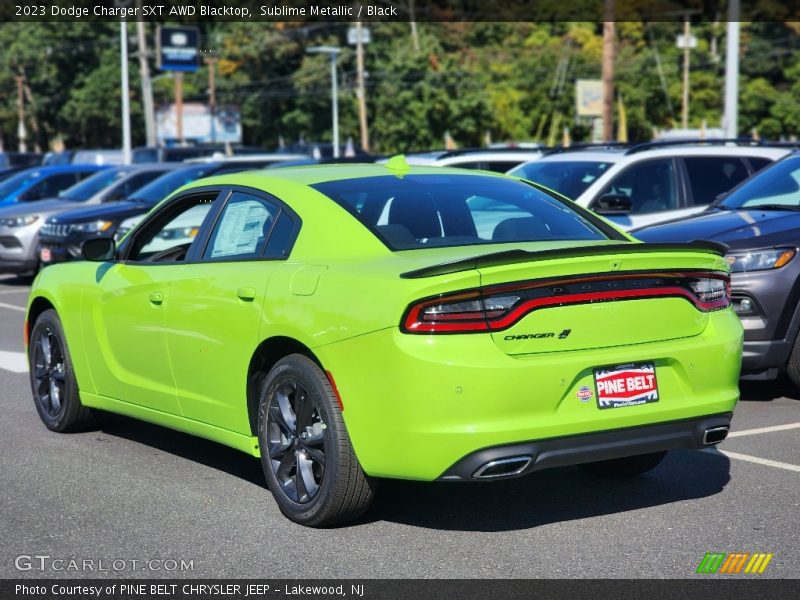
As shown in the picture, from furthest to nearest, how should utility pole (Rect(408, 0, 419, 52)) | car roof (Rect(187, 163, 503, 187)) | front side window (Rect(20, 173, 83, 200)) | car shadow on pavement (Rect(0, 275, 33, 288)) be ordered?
utility pole (Rect(408, 0, 419, 52)) < front side window (Rect(20, 173, 83, 200)) < car shadow on pavement (Rect(0, 275, 33, 288)) < car roof (Rect(187, 163, 503, 187))

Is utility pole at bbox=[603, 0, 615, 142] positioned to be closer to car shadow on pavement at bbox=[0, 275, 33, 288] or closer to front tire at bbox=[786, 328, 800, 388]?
car shadow on pavement at bbox=[0, 275, 33, 288]

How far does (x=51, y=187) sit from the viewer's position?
926 inches

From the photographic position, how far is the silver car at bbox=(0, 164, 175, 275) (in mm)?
18609

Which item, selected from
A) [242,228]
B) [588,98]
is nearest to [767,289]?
[242,228]

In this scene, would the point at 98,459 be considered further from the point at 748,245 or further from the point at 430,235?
the point at 748,245

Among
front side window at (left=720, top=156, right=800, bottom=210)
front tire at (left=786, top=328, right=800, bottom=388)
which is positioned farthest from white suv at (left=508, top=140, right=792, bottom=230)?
front tire at (left=786, top=328, right=800, bottom=388)

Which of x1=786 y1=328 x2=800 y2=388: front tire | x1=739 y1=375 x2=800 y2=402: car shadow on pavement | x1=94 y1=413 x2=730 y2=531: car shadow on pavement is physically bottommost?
x1=739 y1=375 x2=800 y2=402: car shadow on pavement

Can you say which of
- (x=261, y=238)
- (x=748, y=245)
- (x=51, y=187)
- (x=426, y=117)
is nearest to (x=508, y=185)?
(x=261, y=238)

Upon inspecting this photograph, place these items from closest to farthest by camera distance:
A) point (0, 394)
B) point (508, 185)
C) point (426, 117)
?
1. point (508, 185)
2. point (0, 394)
3. point (426, 117)

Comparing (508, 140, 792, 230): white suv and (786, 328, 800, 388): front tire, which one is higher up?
(508, 140, 792, 230): white suv

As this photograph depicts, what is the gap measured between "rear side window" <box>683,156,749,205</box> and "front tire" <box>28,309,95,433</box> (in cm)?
675

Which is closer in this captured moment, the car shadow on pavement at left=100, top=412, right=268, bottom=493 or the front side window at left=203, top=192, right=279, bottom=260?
the front side window at left=203, top=192, right=279, bottom=260

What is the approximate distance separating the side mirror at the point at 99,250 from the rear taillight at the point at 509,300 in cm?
293

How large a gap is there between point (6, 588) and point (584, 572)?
7.09 ft
